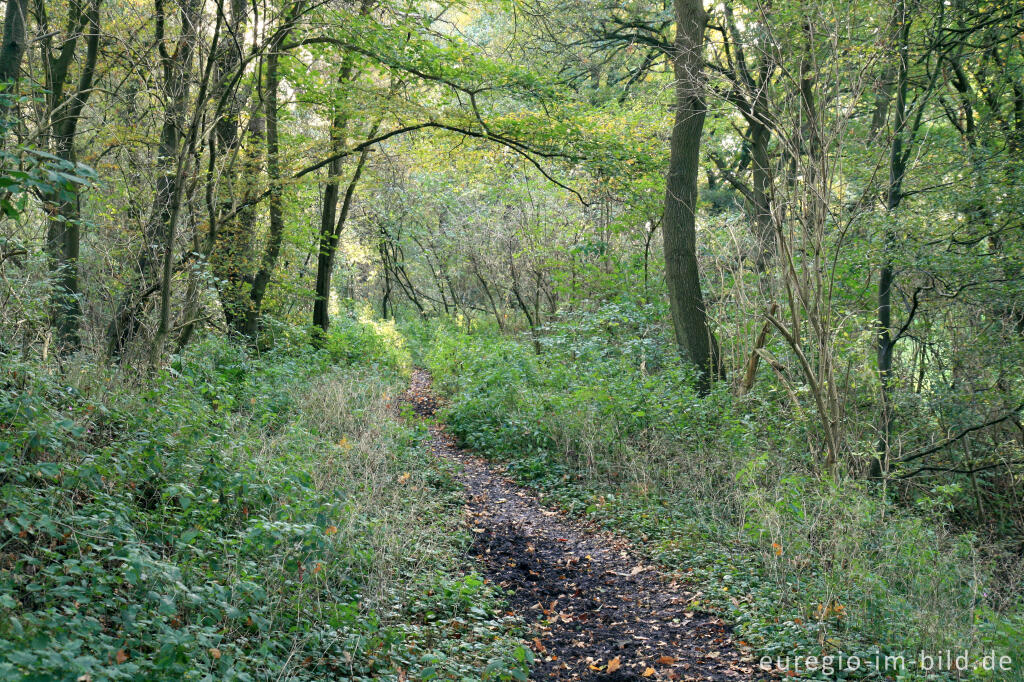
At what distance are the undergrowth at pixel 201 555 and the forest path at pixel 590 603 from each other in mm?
393

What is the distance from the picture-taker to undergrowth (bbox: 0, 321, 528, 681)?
3014 mm

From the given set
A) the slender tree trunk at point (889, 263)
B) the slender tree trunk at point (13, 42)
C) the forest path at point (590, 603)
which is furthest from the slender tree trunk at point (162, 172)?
the slender tree trunk at point (889, 263)

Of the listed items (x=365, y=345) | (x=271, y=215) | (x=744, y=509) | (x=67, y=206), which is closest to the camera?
(x=744, y=509)

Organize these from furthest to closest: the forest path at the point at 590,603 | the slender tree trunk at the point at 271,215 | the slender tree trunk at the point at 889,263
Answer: the slender tree trunk at the point at 271,215 < the slender tree trunk at the point at 889,263 < the forest path at the point at 590,603

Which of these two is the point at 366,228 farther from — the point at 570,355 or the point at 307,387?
the point at 307,387

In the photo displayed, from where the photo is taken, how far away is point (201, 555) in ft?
11.7

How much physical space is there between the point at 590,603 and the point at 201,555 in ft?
10.7

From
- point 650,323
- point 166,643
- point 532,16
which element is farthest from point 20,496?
point 650,323

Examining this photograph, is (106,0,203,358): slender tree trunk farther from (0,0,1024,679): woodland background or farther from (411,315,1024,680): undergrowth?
(411,315,1024,680): undergrowth

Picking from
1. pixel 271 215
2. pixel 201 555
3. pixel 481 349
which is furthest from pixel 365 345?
pixel 201 555

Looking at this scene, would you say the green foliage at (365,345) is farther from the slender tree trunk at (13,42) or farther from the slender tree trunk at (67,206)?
the slender tree trunk at (13,42)

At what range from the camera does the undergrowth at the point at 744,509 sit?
4570mm

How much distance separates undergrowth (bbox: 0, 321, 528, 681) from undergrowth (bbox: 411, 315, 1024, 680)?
79.8 inches

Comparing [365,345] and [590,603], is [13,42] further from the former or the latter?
Answer: [365,345]
